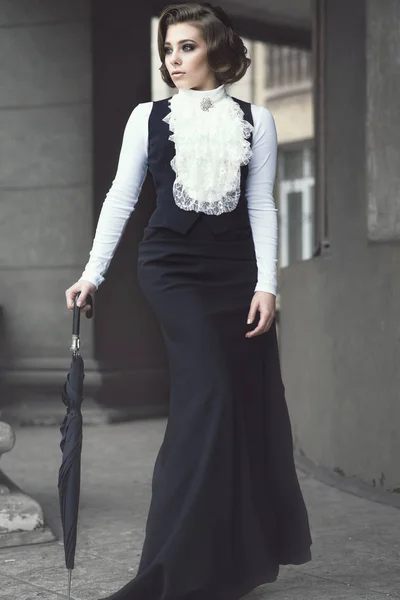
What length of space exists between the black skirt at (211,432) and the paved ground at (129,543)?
1.11ft

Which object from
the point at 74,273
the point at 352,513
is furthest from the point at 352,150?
the point at 74,273

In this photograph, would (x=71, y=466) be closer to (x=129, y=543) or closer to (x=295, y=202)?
(x=129, y=543)

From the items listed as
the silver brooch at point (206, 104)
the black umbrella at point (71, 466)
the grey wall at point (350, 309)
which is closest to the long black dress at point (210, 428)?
the silver brooch at point (206, 104)

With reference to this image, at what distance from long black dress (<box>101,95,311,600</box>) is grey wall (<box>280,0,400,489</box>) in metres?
1.75

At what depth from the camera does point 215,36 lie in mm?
3352

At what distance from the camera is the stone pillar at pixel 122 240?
833 centimetres

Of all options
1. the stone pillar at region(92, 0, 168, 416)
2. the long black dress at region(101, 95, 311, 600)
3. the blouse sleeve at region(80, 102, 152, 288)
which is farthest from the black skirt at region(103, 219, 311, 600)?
the stone pillar at region(92, 0, 168, 416)

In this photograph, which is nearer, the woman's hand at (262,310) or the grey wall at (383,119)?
the woman's hand at (262,310)

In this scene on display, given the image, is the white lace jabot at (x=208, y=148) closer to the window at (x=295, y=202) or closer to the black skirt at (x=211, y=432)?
the black skirt at (x=211, y=432)

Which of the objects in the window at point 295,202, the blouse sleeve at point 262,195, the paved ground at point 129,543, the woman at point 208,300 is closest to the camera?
the woman at point 208,300

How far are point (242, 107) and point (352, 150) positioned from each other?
2.18 m

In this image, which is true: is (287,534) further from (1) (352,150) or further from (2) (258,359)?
(1) (352,150)

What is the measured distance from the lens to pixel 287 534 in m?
3.53

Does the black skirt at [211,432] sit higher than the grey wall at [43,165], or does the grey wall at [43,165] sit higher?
the grey wall at [43,165]
